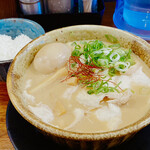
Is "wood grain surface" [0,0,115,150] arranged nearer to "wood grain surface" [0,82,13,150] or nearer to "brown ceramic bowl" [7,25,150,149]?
"wood grain surface" [0,82,13,150]

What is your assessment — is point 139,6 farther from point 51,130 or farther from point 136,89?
point 51,130

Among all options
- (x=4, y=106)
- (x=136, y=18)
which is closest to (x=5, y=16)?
(x=4, y=106)

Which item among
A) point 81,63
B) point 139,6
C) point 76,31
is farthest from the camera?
point 139,6

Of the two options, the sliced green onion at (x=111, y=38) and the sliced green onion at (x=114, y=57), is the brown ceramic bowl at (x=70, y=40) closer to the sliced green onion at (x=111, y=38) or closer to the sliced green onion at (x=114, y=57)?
the sliced green onion at (x=111, y=38)

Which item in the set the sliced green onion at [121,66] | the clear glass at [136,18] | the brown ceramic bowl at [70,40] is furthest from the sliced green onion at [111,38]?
the clear glass at [136,18]

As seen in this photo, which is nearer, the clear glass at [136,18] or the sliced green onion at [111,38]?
the sliced green onion at [111,38]

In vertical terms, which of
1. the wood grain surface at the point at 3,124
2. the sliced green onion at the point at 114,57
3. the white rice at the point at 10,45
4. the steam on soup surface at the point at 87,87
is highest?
the sliced green onion at the point at 114,57

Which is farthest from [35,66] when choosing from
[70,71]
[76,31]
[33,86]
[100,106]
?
[100,106]
